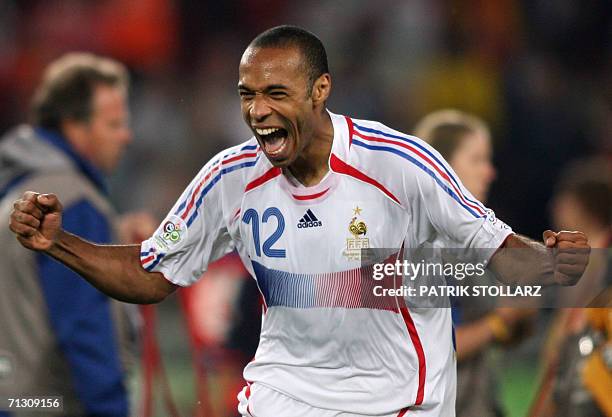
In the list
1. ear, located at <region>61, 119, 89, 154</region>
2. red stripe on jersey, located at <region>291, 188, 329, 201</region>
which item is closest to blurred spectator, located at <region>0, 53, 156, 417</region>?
ear, located at <region>61, 119, 89, 154</region>

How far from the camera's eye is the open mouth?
326 centimetres

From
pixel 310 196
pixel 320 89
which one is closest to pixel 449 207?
pixel 310 196

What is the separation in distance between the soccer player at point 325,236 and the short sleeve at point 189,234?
7cm

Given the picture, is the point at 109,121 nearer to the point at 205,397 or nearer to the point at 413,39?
the point at 205,397

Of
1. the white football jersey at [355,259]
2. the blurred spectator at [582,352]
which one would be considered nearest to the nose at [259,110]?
the white football jersey at [355,259]

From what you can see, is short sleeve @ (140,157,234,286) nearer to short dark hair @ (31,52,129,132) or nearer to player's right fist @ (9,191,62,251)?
player's right fist @ (9,191,62,251)

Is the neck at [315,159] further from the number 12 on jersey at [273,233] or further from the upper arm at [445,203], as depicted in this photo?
the upper arm at [445,203]

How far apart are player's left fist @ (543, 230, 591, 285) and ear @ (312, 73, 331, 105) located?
0.82 meters

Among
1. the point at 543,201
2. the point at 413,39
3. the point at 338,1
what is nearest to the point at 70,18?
the point at 338,1

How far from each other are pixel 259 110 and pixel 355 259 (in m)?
0.56

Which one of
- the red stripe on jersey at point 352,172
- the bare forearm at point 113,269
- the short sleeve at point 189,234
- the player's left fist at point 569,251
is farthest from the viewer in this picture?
the short sleeve at point 189,234

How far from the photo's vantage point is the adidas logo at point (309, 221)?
338 centimetres

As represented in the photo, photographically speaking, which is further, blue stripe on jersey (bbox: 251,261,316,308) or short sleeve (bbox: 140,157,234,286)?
short sleeve (bbox: 140,157,234,286)

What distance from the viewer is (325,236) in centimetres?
336
